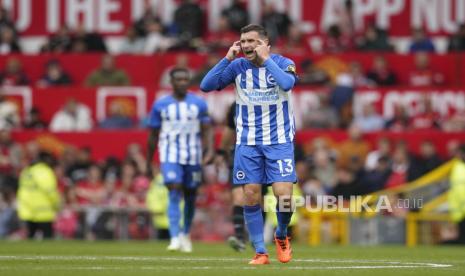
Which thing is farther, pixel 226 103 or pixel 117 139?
pixel 226 103

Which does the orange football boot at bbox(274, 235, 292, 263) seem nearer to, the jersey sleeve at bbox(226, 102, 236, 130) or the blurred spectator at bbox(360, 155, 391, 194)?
the jersey sleeve at bbox(226, 102, 236, 130)

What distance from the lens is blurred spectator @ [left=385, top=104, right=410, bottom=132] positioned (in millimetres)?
23047

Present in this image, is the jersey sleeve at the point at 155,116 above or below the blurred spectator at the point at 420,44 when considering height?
below

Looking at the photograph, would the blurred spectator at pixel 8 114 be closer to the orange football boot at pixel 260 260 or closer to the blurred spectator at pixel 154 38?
the blurred spectator at pixel 154 38

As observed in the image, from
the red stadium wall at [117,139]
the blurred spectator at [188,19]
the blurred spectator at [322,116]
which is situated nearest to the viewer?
the red stadium wall at [117,139]

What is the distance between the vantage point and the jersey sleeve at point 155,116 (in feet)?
54.2

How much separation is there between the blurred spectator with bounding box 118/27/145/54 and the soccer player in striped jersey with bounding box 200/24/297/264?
540 inches

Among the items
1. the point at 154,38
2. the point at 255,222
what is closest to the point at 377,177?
the point at 154,38

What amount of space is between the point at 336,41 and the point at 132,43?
396cm

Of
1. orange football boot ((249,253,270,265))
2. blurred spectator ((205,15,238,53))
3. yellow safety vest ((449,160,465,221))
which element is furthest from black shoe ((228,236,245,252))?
blurred spectator ((205,15,238,53))

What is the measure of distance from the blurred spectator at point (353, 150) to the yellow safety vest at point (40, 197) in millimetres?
4820

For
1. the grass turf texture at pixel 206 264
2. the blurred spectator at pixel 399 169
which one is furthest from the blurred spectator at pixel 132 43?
the grass turf texture at pixel 206 264

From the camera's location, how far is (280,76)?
465 inches

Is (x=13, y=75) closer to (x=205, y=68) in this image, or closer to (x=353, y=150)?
(x=205, y=68)
